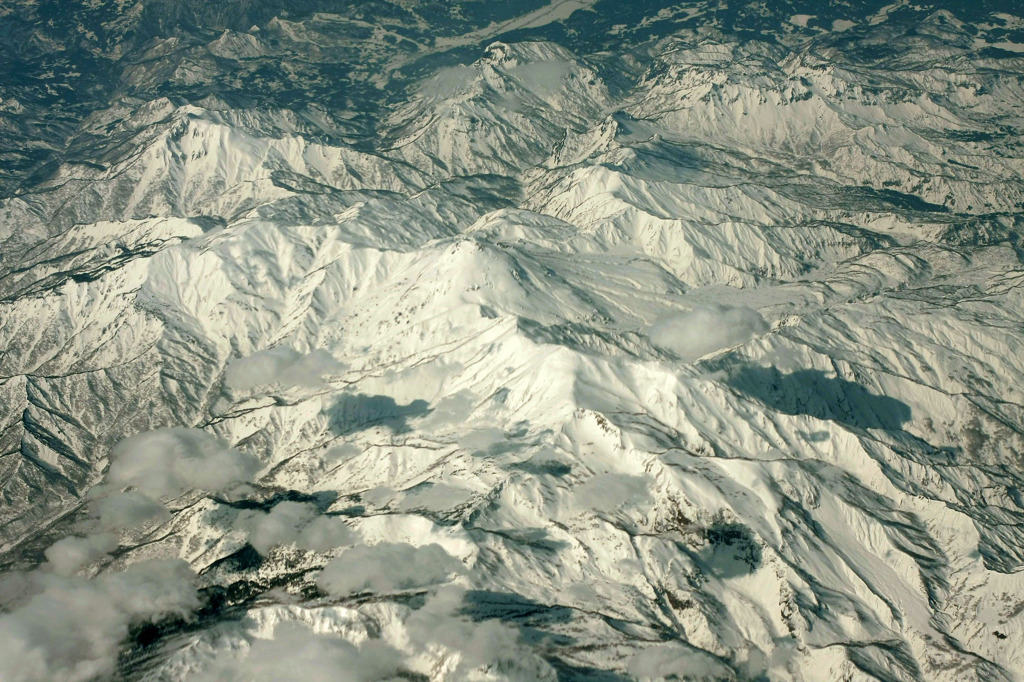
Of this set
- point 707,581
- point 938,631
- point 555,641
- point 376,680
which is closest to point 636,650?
point 555,641

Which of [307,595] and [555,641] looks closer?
[555,641]

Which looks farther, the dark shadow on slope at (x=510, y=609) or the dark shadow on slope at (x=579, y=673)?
the dark shadow on slope at (x=510, y=609)

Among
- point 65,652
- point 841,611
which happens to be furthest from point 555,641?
point 65,652

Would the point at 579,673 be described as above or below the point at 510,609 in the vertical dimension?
above

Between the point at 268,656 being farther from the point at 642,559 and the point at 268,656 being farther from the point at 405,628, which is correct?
the point at 642,559

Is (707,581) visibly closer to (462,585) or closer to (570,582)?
(570,582)

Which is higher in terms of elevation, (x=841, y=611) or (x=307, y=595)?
(x=307, y=595)

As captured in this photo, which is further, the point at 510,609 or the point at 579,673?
the point at 510,609

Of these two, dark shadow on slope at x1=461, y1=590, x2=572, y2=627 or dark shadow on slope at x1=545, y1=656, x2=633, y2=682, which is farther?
dark shadow on slope at x1=461, y1=590, x2=572, y2=627

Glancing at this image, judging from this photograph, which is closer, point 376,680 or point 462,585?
point 376,680
